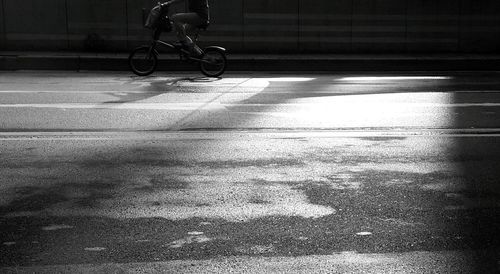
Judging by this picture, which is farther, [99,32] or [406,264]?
[99,32]

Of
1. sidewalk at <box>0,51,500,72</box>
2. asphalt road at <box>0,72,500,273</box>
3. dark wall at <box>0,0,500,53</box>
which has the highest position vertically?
dark wall at <box>0,0,500,53</box>

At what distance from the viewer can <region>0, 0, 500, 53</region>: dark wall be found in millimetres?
17906

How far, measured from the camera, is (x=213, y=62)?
577 inches

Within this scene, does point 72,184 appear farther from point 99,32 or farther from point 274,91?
point 99,32

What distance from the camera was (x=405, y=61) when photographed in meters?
17.0

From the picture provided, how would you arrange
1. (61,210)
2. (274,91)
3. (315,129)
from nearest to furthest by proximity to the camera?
(61,210), (315,129), (274,91)

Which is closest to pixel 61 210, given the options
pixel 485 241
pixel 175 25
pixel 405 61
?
pixel 485 241

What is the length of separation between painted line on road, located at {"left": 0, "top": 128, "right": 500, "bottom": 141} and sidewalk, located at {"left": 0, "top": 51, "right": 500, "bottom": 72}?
747cm

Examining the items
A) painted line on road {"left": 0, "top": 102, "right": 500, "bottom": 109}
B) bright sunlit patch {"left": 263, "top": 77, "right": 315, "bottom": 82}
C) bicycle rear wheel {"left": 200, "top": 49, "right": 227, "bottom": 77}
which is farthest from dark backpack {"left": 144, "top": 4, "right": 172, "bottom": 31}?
painted line on road {"left": 0, "top": 102, "right": 500, "bottom": 109}

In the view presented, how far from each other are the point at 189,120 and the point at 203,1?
577 centimetres

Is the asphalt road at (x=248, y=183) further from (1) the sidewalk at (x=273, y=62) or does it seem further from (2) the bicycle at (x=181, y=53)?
(1) the sidewalk at (x=273, y=62)

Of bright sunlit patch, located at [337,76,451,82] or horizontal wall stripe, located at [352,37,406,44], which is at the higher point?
horizontal wall stripe, located at [352,37,406,44]

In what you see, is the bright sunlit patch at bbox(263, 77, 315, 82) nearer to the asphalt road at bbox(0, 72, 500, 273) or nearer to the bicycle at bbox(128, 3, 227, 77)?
the bicycle at bbox(128, 3, 227, 77)

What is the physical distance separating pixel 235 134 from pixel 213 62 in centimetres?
637
